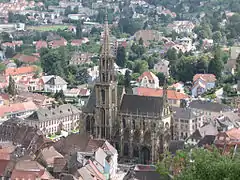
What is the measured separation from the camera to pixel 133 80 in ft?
291

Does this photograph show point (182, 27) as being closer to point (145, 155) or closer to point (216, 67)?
point (216, 67)

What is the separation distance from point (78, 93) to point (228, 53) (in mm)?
29482

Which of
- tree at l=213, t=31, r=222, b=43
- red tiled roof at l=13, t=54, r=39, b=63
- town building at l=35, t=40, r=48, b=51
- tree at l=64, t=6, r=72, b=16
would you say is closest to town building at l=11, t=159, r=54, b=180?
red tiled roof at l=13, t=54, r=39, b=63

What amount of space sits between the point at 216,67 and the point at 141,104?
3695 centimetres

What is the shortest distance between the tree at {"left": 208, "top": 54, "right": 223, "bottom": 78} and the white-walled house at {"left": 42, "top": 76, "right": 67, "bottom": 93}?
21.6 m

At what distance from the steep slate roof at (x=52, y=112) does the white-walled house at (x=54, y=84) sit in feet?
56.8

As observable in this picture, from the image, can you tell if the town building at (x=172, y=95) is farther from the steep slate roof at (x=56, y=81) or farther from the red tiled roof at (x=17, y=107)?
the steep slate roof at (x=56, y=81)

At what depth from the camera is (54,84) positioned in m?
85.1

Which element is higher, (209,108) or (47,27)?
(209,108)

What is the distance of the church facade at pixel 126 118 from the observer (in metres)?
50.0

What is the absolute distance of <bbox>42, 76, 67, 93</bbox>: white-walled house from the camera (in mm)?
85062

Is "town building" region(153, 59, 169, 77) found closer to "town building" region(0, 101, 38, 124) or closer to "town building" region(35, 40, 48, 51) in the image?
"town building" region(0, 101, 38, 124)

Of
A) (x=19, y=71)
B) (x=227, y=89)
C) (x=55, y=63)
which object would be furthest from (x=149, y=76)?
(x=19, y=71)

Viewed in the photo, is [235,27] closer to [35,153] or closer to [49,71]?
[49,71]
